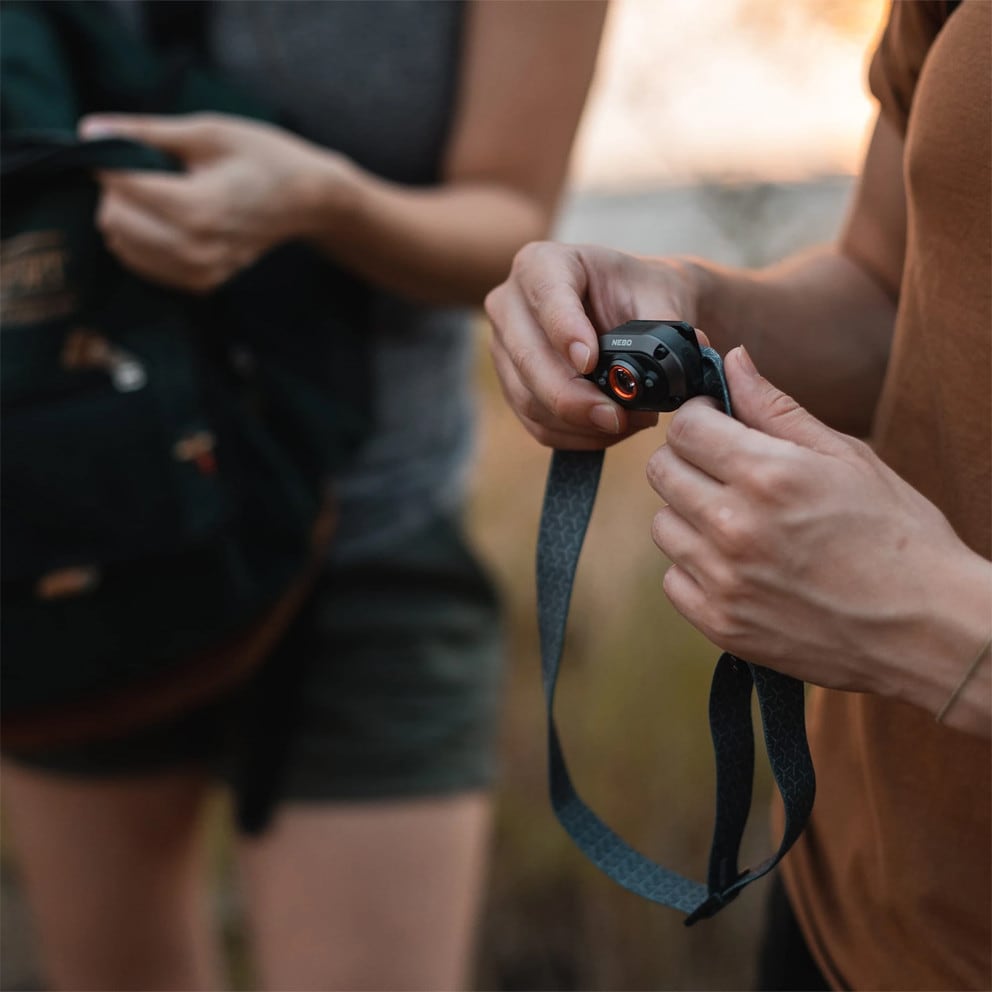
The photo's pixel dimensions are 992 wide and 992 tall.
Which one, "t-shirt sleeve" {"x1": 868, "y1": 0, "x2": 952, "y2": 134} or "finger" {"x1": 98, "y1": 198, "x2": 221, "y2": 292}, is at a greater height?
"t-shirt sleeve" {"x1": 868, "y1": 0, "x2": 952, "y2": 134}

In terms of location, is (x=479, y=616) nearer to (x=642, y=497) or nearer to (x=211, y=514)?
(x=211, y=514)

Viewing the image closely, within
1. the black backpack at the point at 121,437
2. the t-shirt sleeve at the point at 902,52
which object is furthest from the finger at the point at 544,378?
the black backpack at the point at 121,437

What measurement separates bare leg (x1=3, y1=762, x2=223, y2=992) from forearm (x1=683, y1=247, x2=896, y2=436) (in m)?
0.86

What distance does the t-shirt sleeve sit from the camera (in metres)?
0.89

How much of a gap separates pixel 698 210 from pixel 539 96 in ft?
4.29

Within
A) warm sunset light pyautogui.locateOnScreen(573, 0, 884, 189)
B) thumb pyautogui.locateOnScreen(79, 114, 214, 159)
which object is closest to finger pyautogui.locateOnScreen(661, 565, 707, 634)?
thumb pyautogui.locateOnScreen(79, 114, 214, 159)

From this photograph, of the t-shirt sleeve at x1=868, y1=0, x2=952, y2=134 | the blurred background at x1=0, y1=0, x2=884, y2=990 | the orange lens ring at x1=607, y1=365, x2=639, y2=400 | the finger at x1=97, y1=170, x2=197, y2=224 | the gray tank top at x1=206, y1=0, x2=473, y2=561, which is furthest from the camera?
the blurred background at x1=0, y1=0, x2=884, y2=990

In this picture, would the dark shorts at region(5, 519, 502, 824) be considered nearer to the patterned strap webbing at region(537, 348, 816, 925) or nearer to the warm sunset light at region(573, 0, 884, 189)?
the patterned strap webbing at region(537, 348, 816, 925)

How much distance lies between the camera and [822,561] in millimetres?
639

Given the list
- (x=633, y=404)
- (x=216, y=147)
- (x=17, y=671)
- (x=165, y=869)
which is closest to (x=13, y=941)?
(x=165, y=869)

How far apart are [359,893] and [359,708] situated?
20 cm

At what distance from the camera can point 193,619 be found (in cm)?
122

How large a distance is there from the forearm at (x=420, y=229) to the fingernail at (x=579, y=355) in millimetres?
556

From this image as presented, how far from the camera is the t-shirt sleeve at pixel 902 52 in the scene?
89 cm
